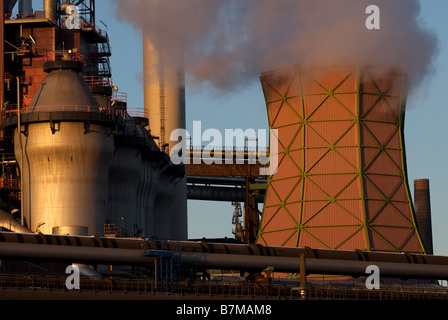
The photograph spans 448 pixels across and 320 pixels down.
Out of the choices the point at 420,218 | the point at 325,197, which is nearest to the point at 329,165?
the point at 325,197

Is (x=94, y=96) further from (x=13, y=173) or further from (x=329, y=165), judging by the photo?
(x=329, y=165)

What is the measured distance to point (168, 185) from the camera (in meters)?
93.8

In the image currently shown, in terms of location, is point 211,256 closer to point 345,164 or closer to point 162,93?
point 345,164

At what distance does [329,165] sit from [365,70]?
870 cm

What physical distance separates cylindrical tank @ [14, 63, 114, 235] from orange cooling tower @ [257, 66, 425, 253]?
19628mm

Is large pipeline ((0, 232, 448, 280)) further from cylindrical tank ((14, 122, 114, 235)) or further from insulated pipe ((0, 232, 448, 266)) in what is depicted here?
cylindrical tank ((14, 122, 114, 235))

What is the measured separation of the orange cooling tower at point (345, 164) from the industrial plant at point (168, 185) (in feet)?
0.35

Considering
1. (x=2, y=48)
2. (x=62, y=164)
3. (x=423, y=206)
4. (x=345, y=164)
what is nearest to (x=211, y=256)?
(x=62, y=164)

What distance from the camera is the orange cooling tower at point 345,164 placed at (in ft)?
273

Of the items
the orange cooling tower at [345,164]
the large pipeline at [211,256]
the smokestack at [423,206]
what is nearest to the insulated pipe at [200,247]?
the large pipeline at [211,256]

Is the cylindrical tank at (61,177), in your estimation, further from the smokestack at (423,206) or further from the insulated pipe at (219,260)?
the smokestack at (423,206)

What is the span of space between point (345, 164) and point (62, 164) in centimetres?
2611

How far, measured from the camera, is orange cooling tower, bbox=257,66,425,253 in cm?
8325
